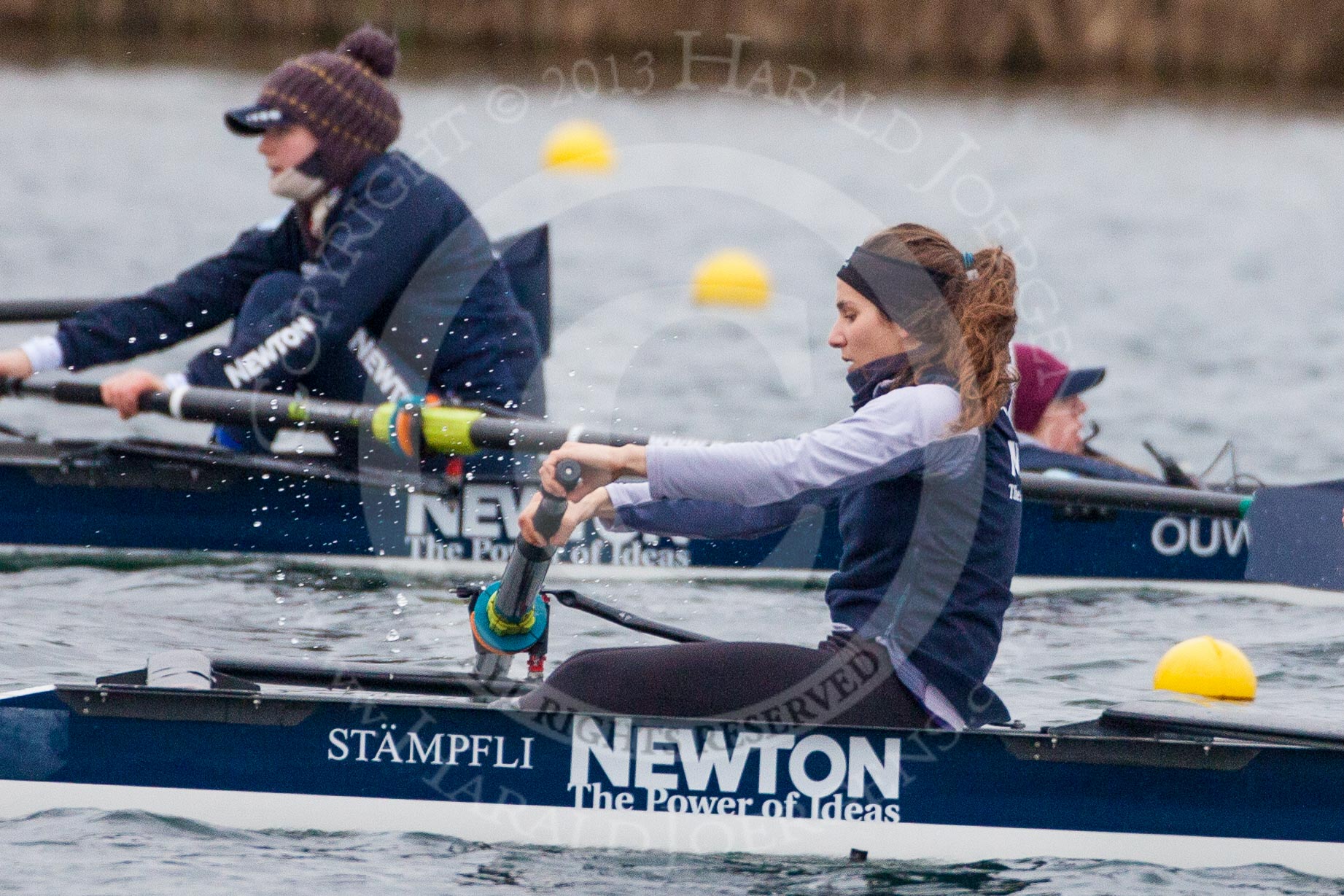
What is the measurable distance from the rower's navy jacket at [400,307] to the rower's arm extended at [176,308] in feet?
0.91

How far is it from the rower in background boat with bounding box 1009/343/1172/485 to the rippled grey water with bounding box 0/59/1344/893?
0.49m

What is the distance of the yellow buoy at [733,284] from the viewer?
13250mm

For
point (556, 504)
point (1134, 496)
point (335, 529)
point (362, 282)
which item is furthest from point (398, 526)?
point (556, 504)

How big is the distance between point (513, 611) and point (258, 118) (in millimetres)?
2706

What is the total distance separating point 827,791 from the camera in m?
3.91

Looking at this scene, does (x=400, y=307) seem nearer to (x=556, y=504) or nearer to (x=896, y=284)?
(x=556, y=504)

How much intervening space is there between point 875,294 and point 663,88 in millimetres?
20218

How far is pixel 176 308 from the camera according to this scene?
6.84 meters

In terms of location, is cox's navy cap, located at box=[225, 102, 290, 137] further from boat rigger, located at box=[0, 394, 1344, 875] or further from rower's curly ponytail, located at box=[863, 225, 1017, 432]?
rower's curly ponytail, located at box=[863, 225, 1017, 432]

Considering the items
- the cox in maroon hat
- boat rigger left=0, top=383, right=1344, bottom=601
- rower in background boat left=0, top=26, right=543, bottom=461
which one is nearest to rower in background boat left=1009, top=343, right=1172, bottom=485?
the cox in maroon hat

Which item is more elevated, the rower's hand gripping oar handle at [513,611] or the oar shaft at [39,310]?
the oar shaft at [39,310]

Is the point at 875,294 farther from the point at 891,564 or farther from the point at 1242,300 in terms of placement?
the point at 1242,300

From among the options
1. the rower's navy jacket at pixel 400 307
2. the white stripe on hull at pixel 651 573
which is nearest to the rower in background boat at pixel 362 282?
the rower's navy jacket at pixel 400 307

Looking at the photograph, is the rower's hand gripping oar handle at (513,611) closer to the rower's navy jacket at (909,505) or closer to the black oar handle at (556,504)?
the black oar handle at (556,504)
